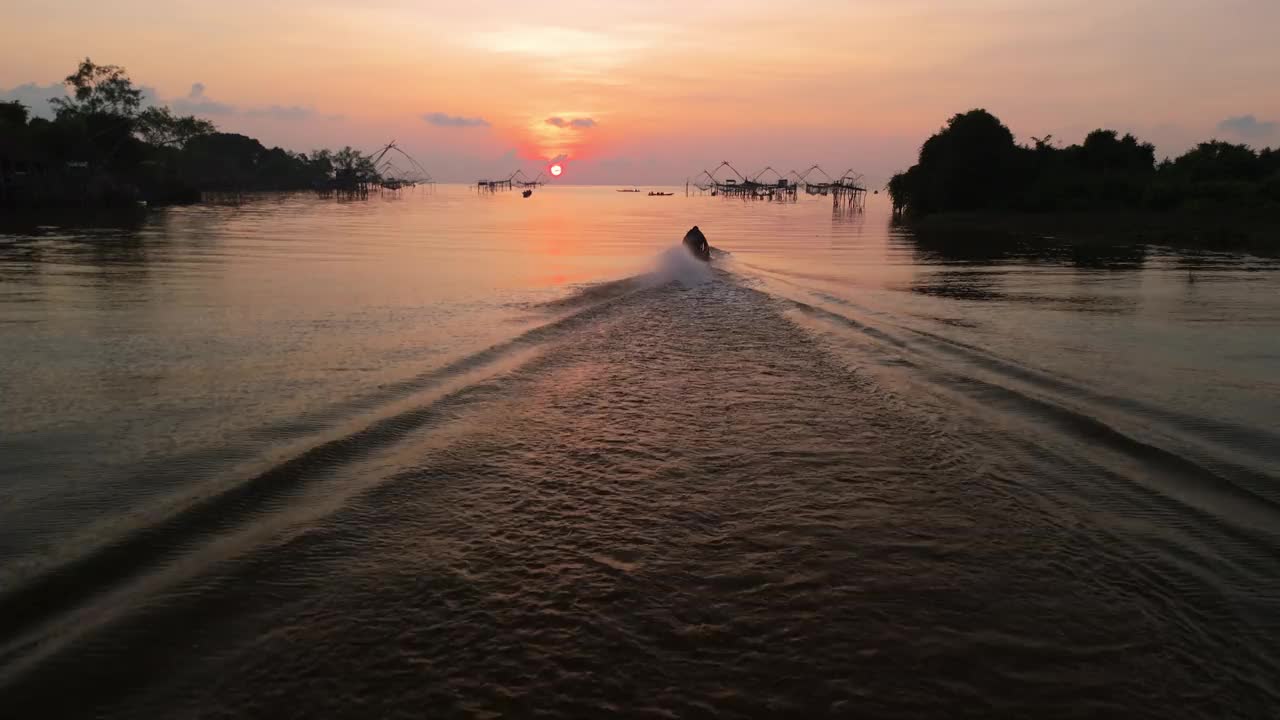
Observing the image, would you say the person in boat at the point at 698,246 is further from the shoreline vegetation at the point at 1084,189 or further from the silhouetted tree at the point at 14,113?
the silhouetted tree at the point at 14,113

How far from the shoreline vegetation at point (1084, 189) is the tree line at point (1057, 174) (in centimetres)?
10

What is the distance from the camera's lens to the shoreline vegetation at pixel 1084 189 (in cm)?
5291

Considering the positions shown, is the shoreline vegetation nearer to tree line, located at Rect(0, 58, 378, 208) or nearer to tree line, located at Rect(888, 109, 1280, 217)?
tree line, located at Rect(888, 109, 1280, 217)

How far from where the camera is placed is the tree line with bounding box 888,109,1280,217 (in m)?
63.4

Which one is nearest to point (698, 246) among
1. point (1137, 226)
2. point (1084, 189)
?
point (1137, 226)

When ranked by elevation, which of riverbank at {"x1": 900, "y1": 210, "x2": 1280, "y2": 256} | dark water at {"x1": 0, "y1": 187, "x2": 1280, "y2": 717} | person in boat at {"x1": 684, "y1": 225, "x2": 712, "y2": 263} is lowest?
dark water at {"x1": 0, "y1": 187, "x2": 1280, "y2": 717}

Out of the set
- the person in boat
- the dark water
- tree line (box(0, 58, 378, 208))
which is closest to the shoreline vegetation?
the person in boat

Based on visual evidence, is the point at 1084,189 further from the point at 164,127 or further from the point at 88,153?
the point at 164,127

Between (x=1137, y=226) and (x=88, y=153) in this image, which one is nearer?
(x=1137, y=226)

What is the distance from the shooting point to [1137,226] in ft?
177

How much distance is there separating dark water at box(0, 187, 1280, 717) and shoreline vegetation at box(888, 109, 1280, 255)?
150 ft

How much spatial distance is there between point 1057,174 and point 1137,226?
74.5 ft

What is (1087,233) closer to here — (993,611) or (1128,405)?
(1128,405)

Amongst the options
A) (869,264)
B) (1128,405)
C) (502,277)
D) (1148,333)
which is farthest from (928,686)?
(869,264)
